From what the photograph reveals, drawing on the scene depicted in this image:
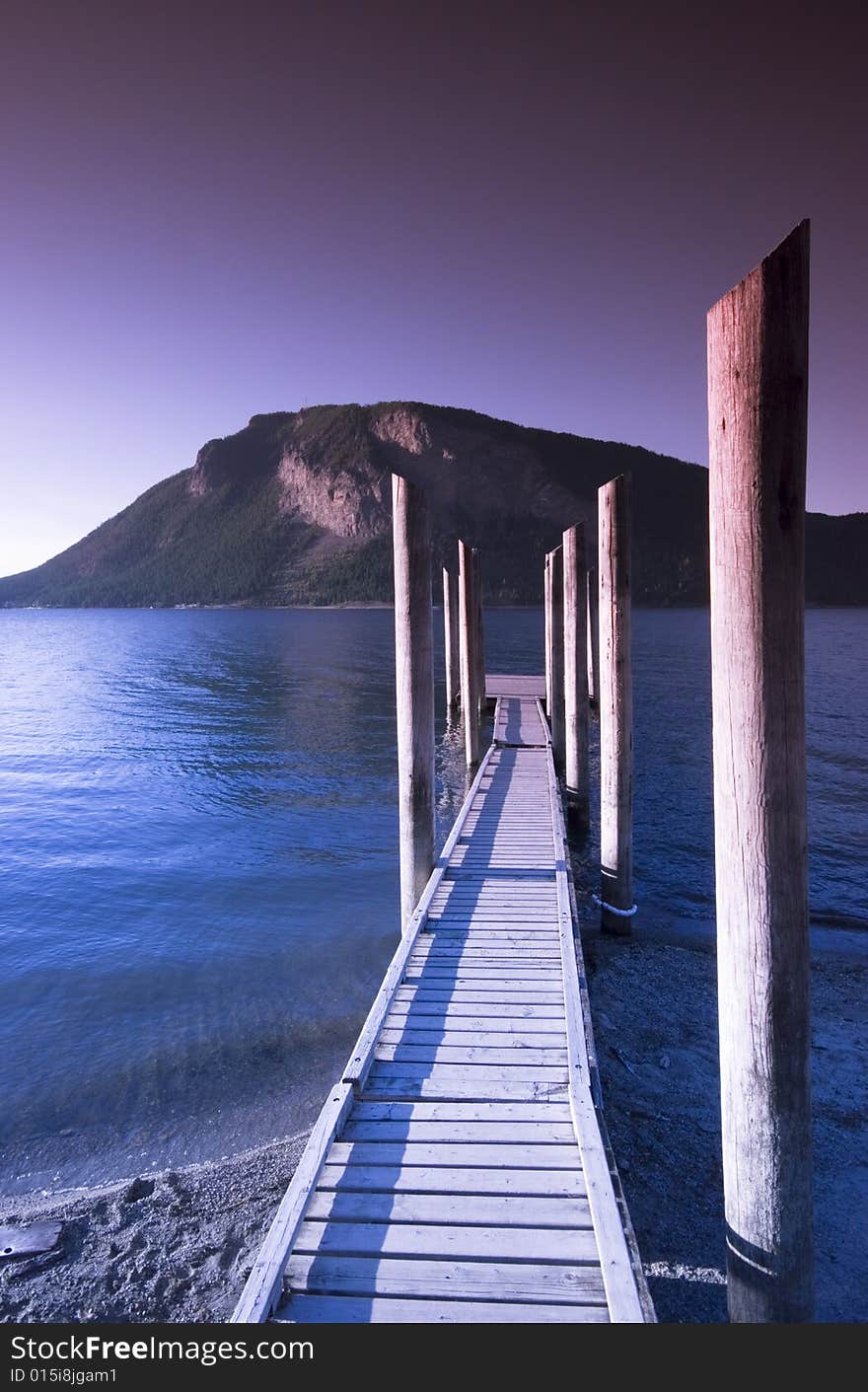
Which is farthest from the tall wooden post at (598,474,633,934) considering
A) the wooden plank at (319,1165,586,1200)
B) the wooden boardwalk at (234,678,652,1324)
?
the wooden plank at (319,1165,586,1200)

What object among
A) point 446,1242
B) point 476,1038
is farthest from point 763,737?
point 476,1038

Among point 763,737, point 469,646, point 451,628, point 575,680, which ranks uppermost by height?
point 451,628

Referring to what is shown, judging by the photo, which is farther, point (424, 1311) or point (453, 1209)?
point (453, 1209)

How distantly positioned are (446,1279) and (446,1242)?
17cm

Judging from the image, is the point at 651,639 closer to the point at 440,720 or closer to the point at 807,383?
the point at 440,720

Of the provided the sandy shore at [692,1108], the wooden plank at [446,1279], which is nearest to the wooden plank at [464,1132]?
the wooden plank at [446,1279]

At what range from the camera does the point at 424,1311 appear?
10.1 ft

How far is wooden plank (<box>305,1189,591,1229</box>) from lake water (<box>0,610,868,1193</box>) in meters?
Result: 3.11

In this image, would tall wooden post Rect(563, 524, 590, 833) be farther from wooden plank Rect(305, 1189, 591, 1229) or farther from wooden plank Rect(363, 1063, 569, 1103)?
wooden plank Rect(305, 1189, 591, 1229)

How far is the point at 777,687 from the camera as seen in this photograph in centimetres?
286

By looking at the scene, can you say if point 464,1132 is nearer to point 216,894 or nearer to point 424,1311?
point 424,1311

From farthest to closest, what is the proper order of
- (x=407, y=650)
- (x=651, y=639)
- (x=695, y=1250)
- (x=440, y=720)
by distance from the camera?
(x=651, y=639) < (x=440, y=720) < (x=407, y=650) < (x=695, y=1250)

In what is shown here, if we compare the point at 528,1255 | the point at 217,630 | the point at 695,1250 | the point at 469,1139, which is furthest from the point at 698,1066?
the point at 217,630

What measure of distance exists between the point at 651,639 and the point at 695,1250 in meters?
72.7
